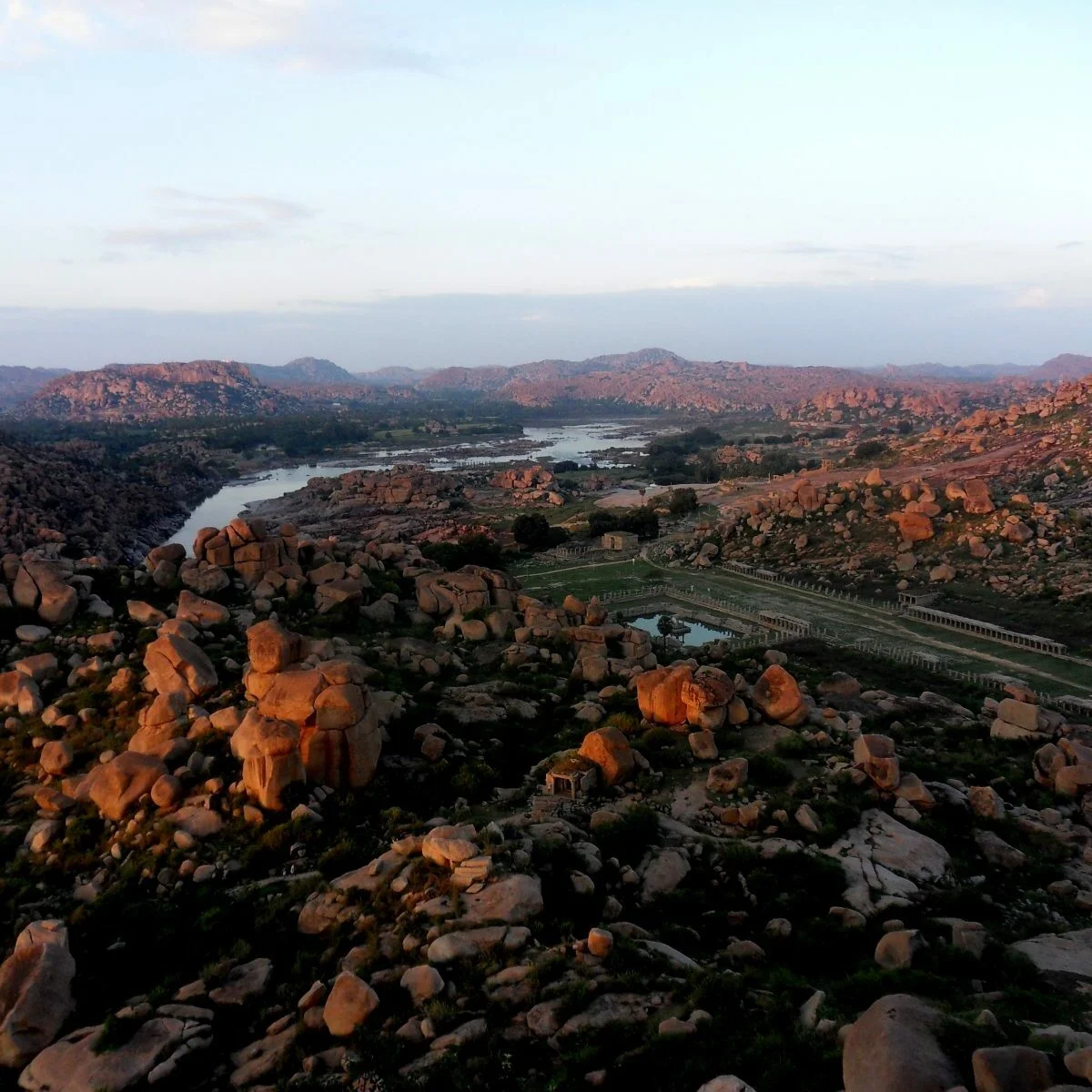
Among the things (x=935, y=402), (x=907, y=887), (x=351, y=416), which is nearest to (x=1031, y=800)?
(x=907, y=887)

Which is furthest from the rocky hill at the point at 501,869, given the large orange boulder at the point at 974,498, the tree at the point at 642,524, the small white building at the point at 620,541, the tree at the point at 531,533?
the tree at the point at 642,524

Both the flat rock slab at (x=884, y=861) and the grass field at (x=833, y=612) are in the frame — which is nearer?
the flat rock slab at (x=884, y=861)

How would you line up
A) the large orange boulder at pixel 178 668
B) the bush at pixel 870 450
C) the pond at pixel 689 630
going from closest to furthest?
the large orange boulder at pixel 178 668
the pond at pixel 689 630
the bush at pixel 870 450

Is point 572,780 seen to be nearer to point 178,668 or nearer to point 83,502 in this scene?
point 178,668

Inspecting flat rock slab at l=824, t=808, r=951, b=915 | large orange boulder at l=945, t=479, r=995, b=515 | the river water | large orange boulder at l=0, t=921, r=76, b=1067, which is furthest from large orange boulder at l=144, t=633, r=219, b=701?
the river water

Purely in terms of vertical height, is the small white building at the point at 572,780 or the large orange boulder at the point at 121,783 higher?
the large orange boulder at the point at 121,783

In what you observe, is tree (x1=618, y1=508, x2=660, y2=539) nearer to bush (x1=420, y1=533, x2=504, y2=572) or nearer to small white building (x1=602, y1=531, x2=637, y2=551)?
small white building (x1=602, y1=531, x2=637, y2=551)

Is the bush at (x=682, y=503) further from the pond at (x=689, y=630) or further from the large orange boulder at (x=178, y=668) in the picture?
the large orange boulder at (x=178, y=668)
